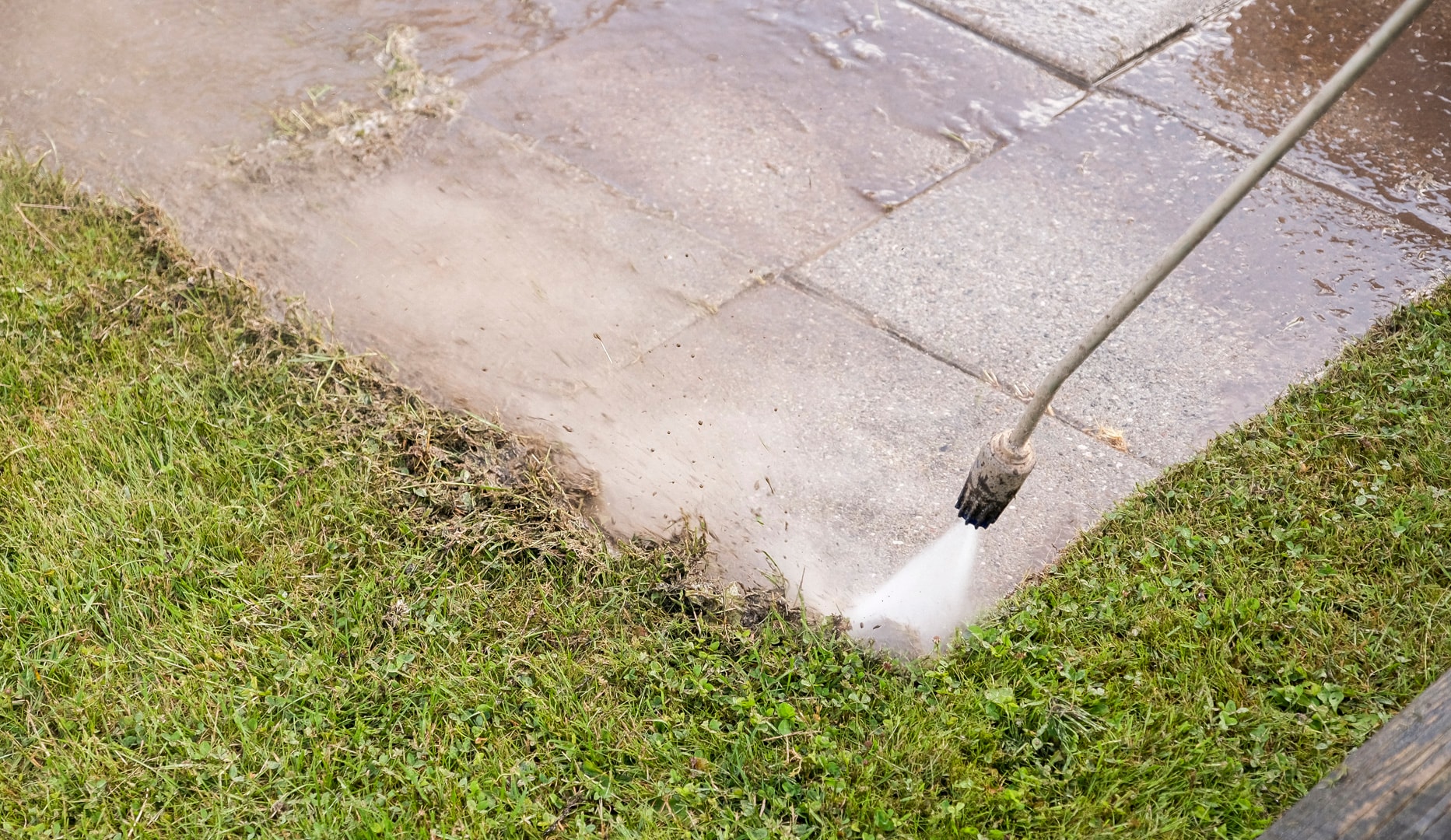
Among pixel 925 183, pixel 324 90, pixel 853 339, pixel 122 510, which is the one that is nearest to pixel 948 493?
pixel 853 339

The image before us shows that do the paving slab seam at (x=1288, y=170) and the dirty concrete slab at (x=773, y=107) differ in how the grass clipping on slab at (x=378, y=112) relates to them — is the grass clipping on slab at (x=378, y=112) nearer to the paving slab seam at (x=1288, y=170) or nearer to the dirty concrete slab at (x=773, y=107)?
the dirty concrete slab at (x=773, y=107)

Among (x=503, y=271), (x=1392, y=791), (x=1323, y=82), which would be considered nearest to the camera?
(x=1392, y=791)

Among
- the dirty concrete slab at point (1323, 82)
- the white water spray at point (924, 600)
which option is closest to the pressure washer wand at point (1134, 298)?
the white water spray at point (924, 600)

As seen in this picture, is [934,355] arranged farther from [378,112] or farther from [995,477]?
[378,112]

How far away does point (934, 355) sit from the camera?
3230 mm

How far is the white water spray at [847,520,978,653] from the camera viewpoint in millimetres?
2529

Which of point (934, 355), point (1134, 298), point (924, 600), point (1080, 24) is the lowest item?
point (924, 600)

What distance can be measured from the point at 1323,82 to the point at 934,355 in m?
2.23

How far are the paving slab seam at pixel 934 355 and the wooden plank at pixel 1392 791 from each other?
1060 mm

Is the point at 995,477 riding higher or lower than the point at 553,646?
higher

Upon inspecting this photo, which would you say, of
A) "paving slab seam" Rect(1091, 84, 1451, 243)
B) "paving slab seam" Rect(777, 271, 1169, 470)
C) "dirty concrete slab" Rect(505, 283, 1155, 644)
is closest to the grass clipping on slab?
"dirty concrete slab" Rect(505, 283, 1155, 644)

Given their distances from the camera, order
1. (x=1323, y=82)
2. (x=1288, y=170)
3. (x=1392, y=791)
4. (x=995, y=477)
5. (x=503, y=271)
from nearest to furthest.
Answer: (x=1392, y=791)
(x=995, y=477)
(x=503, y=271)
(x=1288, y=170)
(x=1323, y=82)

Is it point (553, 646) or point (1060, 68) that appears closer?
point (553, 646)

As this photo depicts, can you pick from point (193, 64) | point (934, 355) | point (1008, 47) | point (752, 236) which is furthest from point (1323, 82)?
point (193, 64)
